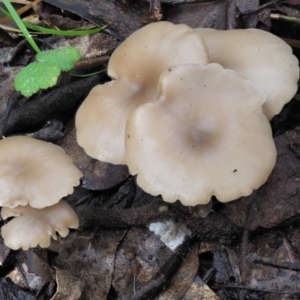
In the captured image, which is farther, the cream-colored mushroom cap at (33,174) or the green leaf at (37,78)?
the green leaf at (37,78)

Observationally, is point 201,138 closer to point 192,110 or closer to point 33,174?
point 192,110

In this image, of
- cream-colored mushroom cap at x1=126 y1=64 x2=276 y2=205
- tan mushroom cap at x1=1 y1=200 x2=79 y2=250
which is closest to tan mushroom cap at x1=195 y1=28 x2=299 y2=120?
cream-colored mushroom cap at x1=126 y1=64 x2=276 y2=205

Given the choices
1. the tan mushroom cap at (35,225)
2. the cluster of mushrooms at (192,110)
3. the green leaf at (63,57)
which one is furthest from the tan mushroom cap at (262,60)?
the tan mushroom cap at (35,225)

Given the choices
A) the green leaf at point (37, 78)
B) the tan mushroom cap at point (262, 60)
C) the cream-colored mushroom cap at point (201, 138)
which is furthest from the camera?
the green leaf at point (37, 78)

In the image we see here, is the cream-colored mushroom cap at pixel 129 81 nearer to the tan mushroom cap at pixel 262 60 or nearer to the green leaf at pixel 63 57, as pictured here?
the tan mushroom cap at pixel 262 60

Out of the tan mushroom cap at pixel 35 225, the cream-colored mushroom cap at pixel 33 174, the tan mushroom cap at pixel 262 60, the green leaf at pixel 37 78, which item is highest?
the tan mushroom cap at pixel 262 60

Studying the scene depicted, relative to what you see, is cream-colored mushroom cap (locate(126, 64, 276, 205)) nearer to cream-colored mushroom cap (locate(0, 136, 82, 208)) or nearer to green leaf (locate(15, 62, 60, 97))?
cream-colored mushroom cap (locate(0, 136, 82, 208))
